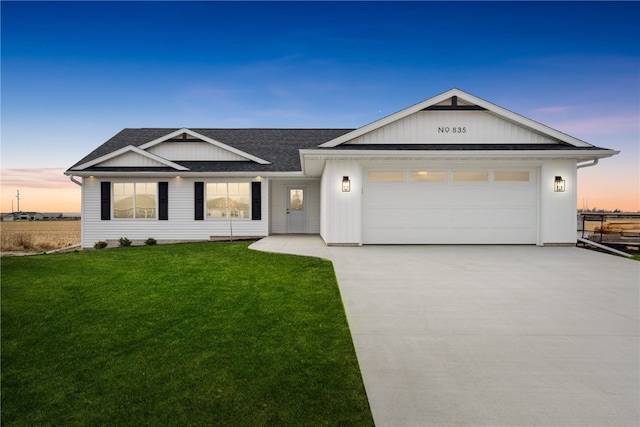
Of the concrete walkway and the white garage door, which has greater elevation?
the white garage door

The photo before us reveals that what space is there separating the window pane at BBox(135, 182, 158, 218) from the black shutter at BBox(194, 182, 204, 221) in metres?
1.61

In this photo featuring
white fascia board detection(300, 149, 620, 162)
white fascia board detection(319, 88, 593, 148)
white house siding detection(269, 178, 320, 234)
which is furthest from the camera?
white house siding detection(269, 178, 320, 234)

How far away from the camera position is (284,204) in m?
14.9

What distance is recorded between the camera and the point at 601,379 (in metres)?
2.75

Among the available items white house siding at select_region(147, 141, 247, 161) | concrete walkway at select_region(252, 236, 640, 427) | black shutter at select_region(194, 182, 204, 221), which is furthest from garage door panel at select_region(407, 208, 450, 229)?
black shutter at select_region(194, 182, 204, 221)

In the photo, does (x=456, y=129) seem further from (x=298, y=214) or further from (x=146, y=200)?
(x=146, y=200)

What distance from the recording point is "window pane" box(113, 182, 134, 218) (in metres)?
13.1

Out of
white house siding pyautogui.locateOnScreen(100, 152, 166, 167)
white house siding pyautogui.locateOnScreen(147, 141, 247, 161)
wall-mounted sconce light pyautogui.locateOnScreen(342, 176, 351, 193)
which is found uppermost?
white house siding pyautogui.locateOnScreen(147, 141, 247, 161)

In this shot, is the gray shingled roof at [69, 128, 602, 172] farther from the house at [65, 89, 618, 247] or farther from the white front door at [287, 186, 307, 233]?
the white front door at [287, 186, 307, 233]

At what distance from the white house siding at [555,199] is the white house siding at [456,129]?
1314mm

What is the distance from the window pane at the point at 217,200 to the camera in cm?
1335

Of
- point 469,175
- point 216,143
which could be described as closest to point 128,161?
point 216,143

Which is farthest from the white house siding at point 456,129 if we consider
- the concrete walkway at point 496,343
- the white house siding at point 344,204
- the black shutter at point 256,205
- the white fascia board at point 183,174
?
the black shutter at point 256,205

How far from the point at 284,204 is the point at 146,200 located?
562 cm
